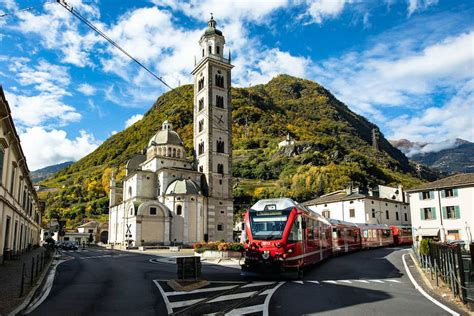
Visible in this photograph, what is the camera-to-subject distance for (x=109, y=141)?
19738 centimetres

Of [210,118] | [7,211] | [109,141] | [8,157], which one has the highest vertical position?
[109,141]

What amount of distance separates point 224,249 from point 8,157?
1624 centimetres

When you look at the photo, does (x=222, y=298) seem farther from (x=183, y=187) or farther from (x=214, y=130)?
(x=214, y=130)

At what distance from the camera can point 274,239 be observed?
16.6 metres

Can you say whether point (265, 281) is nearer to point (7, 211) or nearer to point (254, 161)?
point (7, 211)

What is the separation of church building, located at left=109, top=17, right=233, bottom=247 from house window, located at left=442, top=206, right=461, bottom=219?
30493mm

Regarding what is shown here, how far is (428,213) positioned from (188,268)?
111 feet

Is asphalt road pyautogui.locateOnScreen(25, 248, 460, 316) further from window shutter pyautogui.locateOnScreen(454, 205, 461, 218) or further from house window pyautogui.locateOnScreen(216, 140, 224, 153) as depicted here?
house window pyautogui.locateOnScreen(216, 140, 224, 153)

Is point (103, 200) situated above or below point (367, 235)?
above

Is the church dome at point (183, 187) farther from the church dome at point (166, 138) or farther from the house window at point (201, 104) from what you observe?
the house window at point (201, 104)

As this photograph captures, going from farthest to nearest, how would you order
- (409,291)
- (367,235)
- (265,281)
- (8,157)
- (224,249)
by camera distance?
(367,235) → (224,249) → (8,157) → (265,281) → (409,291)

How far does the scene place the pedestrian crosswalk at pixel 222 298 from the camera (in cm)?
1033

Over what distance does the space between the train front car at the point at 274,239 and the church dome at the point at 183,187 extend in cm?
3824

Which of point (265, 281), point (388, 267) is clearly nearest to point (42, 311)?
point (265, 281)
